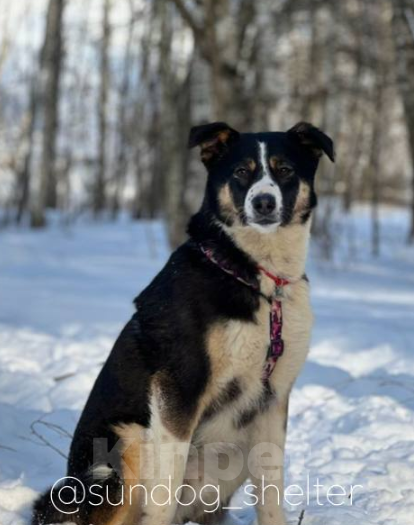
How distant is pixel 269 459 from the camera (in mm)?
3232

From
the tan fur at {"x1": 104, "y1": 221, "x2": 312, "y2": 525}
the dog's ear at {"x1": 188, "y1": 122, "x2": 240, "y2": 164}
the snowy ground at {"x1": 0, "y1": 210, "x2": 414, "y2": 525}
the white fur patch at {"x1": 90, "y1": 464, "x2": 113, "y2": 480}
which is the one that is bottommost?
the snowy ground at {"x1": 0, "y1": 210, "x2": 414, "y2": 525}

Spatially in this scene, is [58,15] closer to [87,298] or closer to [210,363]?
[87,298]

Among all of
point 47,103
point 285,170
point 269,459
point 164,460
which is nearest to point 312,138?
point 285,170

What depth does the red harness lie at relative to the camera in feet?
9.97

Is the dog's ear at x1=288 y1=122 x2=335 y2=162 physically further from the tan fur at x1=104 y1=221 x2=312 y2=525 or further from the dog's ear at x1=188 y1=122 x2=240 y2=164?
the tan fur at x1=104 y1=221 x2=312 y2=525

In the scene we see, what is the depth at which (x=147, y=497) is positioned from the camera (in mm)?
2977

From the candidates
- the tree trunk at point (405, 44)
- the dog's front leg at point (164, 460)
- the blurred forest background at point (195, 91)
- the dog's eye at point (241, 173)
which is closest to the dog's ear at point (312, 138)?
the dog's eye at point (241, 173)

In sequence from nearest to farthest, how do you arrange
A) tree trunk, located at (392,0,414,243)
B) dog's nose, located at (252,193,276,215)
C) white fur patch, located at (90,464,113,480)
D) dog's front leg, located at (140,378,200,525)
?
1. dog's front leg, located at (140,378,200,525)
2. white fur patch, located at (90,464,113,480)
3. dog's nose, located at (252,193,276,215)
4. tree trunk, located at (392,0,414,243)

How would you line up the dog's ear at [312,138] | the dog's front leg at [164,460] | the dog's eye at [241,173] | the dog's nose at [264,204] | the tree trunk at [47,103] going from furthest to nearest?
the tree trunk at [47,103] < the dog's ear at [312,138] < the dog's eye at [241,173] < the dog's nose at [264,204] < the dog's front leg at [164,460]

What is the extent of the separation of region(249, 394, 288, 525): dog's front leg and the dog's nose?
819mm

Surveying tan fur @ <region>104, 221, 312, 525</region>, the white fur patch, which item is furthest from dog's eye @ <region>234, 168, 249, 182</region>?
the white fur patch

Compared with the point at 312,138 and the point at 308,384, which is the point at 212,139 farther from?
the point at 308,384

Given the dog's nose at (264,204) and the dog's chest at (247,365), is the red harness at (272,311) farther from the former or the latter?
the dog's nose at (264,204)

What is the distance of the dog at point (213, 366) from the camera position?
2.94 m
